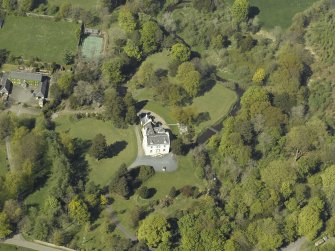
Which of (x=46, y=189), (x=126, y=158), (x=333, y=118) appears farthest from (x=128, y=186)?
(x=333, y=118)

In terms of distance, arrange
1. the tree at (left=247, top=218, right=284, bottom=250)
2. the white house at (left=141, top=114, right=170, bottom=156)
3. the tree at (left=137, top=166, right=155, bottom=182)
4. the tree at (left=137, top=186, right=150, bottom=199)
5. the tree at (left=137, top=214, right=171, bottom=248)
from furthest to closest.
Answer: the white house at (left=141, top=114, right=170, bottom=156)
the tree at (left=137, top=166, right=155, bottom=182)
the tree at (left=137, top=186, right=150, bottom=199)
the tree at (left=247, top=218, right=284, bottom=250)
the tree at (left=137, top=214, right=171, bottom=248)

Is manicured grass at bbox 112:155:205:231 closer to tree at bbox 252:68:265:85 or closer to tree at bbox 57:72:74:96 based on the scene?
tree at bbox 252:68:265:85

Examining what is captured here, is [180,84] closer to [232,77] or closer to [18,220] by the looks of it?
[232,77]

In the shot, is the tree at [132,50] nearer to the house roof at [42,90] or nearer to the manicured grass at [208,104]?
the manicured grass at [208,104]

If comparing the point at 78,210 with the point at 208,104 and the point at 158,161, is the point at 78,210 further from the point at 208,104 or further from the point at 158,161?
the point at 208,104

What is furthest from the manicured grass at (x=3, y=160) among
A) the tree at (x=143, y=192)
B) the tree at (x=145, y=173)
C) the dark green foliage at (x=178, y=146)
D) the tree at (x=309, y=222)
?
the tree at (x=309, y=222)

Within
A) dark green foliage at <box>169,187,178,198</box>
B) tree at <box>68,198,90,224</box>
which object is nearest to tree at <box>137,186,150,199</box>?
dark green foliage at <box>169,187,178,198</box>

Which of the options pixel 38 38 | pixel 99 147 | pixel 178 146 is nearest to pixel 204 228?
pixel 178 146
